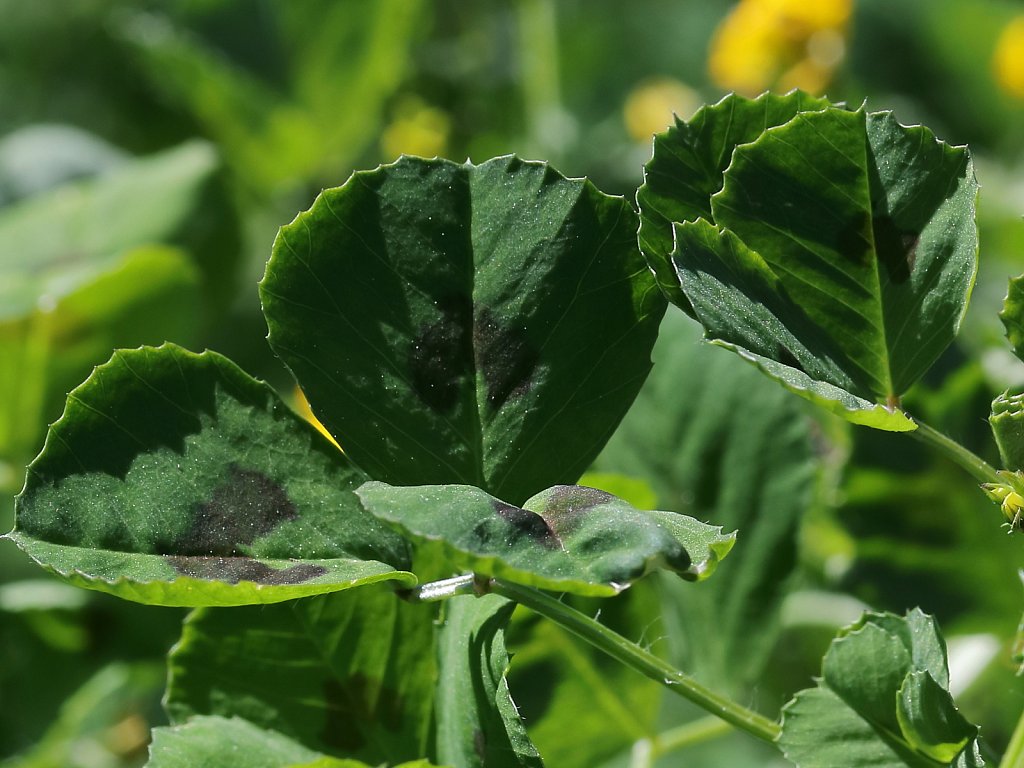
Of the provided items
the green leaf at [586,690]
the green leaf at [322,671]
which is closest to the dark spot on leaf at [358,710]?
the green leaf at [322,671]

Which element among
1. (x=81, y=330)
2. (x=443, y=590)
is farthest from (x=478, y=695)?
(x=81, y=330)

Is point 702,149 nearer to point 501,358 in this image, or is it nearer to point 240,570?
point 501,358

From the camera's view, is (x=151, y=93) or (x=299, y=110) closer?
(x=299, y=110)

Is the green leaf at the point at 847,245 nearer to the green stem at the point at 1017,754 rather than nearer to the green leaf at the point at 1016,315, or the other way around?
the green leaf at the point at 1016,315

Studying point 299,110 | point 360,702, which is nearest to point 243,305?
point 299,110

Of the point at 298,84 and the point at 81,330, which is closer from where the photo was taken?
the point at 81,330

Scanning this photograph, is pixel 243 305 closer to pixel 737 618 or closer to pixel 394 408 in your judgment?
pixel 737 618
